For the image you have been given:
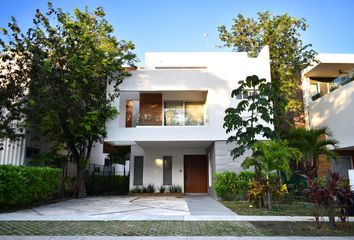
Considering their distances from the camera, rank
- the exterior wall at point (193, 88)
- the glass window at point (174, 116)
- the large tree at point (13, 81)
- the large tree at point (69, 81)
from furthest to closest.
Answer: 1. the glass window at point (174, 116)
2. the exterior wall at point (193, 88)
3. the large tree at point (69, 81)
4. the large tree at point (13, 81)

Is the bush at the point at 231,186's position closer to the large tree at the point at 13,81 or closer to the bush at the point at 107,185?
the bush at the point at 107,185

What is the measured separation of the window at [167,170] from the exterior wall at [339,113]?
9.43 metres

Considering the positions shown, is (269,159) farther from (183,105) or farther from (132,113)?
(132,113)

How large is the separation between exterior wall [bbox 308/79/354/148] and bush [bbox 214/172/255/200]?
5.65 meters

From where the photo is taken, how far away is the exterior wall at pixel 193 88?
14.6m

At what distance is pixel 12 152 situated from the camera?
13.9m

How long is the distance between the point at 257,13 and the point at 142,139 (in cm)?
1150

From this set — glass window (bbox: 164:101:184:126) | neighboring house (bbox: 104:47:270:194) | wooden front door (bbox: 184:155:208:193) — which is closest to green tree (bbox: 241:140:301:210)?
neighboring house (bbox: 104:47:270:194)

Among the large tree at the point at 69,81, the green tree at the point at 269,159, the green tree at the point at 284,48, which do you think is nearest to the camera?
the green tree at the point at 269,159

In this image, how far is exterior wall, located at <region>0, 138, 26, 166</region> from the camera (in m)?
13.7

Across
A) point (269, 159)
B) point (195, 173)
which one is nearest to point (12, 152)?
point (195, 173)

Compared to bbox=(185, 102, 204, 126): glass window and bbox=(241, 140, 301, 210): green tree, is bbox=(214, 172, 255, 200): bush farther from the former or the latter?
bbox=(185, 102, 204, 126): glass window

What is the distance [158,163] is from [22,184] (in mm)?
9049

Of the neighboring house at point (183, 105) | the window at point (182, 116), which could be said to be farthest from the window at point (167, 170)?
the window at point (182, 116)
